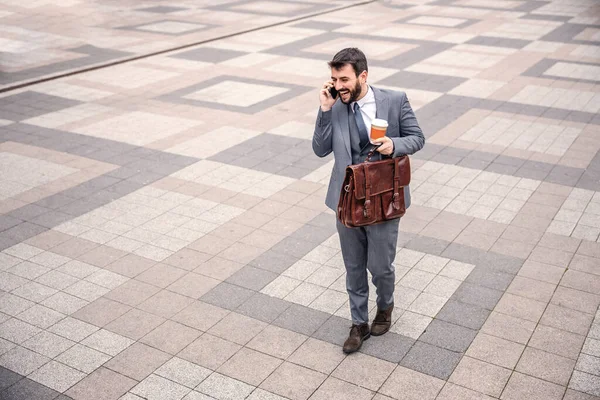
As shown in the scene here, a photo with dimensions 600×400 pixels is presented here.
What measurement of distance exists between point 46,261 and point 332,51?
34.8 ft

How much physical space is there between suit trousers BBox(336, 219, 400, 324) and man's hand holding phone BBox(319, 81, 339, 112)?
884 mm

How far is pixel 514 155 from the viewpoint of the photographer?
9648 mm

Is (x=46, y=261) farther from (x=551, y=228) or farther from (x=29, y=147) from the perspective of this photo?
(x=551, y=228)

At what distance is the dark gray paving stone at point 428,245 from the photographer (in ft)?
23.0

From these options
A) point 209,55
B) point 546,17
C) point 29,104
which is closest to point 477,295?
→ point 29,104

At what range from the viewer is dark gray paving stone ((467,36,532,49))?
16719mm

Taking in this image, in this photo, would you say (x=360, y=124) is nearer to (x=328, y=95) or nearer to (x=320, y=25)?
(x=328, y=95)

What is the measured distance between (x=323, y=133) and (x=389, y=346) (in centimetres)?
176

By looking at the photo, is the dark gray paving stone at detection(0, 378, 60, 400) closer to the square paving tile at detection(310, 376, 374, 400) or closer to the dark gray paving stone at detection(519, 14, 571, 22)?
the square paving tile at detection(310, 376, 374, 400)

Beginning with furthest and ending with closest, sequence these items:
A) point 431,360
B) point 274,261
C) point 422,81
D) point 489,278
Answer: point 422,81
point 274,261
point 489,278
point 431,360

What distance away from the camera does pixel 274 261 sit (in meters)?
6.85

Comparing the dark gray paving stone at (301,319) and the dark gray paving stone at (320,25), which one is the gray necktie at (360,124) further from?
the dark gray paving stone at (320,25)

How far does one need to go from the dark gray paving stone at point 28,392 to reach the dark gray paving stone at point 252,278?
1.94m

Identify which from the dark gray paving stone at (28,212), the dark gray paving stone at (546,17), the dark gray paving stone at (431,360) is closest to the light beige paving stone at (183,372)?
the dark gray paving stone at (431,360)
